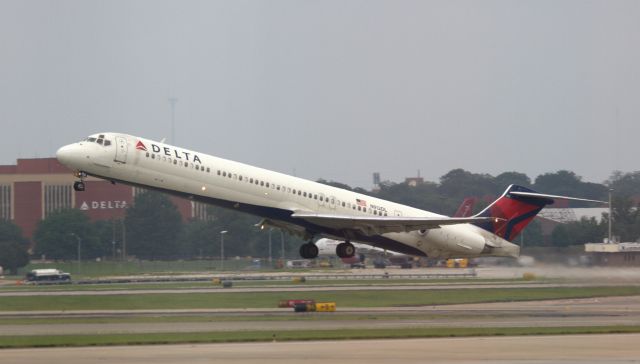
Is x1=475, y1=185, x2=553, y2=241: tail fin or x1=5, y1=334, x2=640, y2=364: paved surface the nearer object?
x1=5, y1=334, x2=640, y2=364: paved surface

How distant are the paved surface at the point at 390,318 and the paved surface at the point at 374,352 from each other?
7394mm

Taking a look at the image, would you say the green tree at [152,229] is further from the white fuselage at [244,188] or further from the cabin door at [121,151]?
the cabin door at [121,151]

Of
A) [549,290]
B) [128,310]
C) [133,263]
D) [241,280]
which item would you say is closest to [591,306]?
[549,290]

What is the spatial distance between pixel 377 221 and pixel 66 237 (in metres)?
72.3

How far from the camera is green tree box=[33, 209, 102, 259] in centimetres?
13100

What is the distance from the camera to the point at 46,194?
154500 millimetres

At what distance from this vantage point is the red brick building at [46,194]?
149750 millimetres

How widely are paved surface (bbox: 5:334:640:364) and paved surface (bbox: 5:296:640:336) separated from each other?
7394 mm

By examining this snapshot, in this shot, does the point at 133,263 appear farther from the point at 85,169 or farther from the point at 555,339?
the point at 555,339

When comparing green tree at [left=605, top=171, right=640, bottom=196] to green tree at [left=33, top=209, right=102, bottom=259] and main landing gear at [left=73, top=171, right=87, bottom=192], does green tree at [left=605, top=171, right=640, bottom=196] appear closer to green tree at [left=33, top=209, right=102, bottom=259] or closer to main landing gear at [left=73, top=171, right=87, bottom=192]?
green tree at [left=33, top=209, right=102, bottom=259]

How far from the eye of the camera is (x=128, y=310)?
65688 mm

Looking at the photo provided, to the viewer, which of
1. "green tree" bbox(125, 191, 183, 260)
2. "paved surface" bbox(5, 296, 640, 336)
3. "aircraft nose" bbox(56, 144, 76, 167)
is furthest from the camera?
"green tree" bbox(125, 191, 183, 260)

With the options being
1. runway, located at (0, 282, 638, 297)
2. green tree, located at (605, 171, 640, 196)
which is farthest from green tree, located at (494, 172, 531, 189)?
runway, located at (0, 282, 638, 297)

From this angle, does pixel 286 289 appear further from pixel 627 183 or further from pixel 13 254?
pixel 627 183
